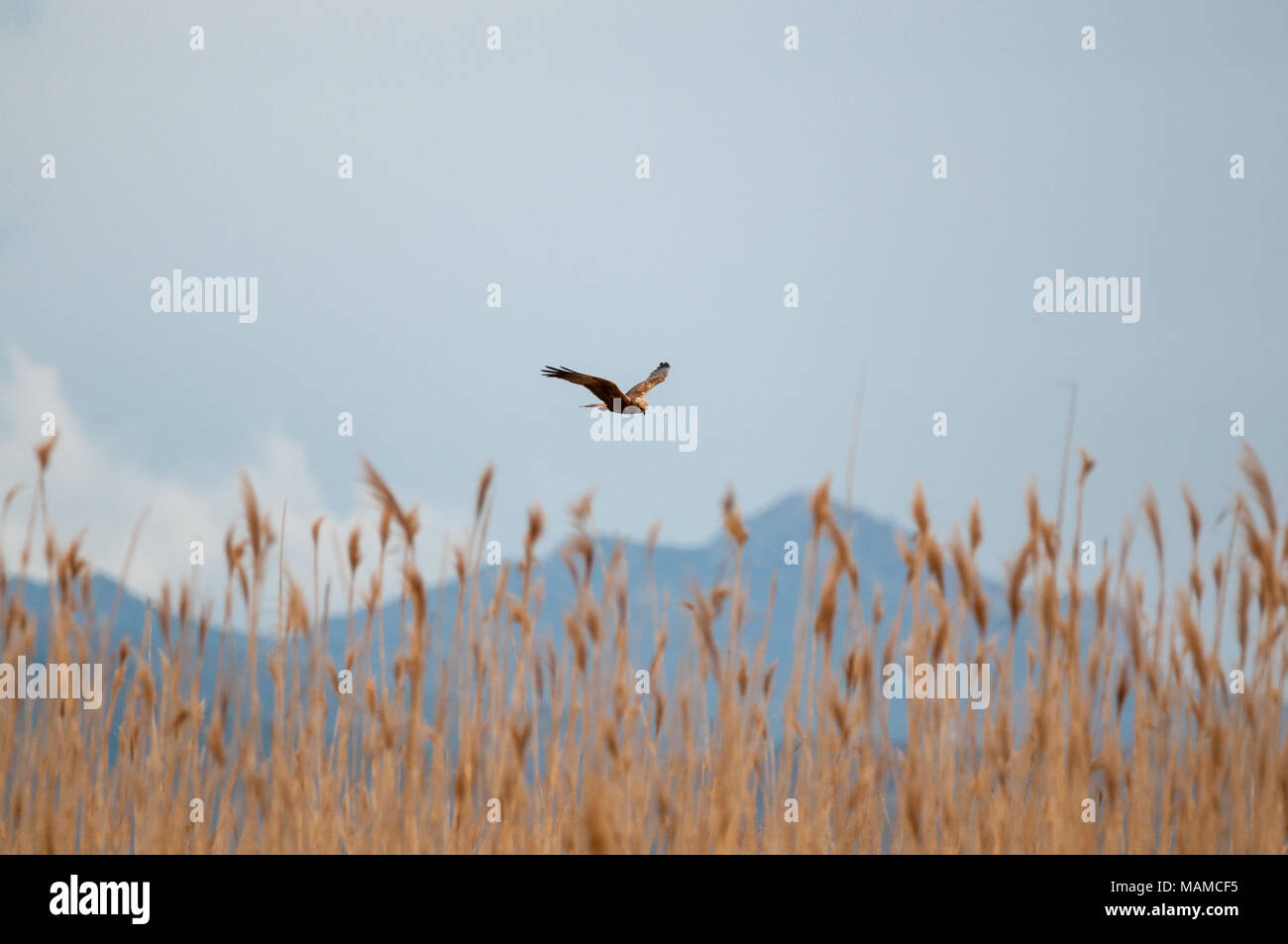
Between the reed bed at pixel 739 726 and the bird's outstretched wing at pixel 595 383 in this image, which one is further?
the bird's outstretched wing at pixel 595 383

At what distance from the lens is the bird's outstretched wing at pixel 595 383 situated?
162 inches

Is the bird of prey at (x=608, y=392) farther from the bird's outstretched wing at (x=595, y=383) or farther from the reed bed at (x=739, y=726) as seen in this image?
the reed bed at (x=739, y=726)

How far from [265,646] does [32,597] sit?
3.48ft

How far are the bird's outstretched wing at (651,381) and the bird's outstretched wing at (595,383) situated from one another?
0.25ft

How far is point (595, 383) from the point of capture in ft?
13.7

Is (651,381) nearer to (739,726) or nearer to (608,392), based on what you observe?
(608,392)

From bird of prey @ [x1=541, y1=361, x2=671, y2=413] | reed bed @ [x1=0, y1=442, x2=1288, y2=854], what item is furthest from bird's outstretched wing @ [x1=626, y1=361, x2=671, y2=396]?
reed bed @ [x1=0, y1=442, x2=1288, y2=854]

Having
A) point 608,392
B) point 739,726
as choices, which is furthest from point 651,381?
point 739,726

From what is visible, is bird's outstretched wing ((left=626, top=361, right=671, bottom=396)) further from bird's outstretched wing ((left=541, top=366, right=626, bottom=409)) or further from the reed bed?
the reed bed

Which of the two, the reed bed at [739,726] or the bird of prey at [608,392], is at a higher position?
the bird of prey at [608,392]

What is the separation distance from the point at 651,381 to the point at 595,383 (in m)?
0.60

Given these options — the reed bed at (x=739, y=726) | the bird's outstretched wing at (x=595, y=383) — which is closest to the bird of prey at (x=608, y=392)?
the bird's outstretched wing at (x=595, y=383)

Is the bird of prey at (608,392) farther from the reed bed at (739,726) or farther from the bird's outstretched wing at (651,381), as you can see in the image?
the reed bed at (739,726)
